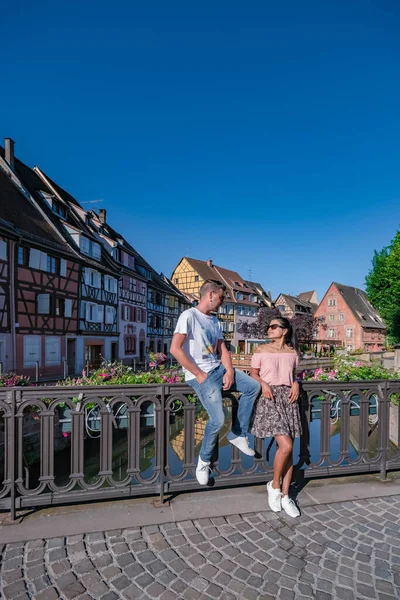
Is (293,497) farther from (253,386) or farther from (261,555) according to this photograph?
(253,386)

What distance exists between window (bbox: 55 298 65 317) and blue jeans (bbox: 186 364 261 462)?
65.5 feet

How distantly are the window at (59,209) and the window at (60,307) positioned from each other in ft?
20.3

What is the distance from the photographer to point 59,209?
78.0 ft

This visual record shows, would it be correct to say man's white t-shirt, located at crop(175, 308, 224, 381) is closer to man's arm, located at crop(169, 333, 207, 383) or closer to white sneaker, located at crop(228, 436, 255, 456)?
man's arm, located at crop(169, 333, 207, 383)

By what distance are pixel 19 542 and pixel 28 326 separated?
18213 mm

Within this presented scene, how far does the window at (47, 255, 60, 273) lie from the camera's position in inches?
797

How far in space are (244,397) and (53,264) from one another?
20.1 metres

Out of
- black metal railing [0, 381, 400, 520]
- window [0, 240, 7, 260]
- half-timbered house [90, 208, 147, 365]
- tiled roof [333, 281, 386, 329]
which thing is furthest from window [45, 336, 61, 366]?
tiled roof [333, 281, 386, 329]

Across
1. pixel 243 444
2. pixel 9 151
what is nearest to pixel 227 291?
pixel 9 151

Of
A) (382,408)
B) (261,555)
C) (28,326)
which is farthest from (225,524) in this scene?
(28,326)

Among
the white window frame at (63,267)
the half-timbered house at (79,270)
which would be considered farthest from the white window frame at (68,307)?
the white window frame at (63,267)

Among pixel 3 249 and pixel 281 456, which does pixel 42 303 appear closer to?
pixel 3 249

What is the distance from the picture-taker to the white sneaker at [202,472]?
3051 mm

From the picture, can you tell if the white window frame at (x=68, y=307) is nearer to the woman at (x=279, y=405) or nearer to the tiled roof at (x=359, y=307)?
the woman at (x=279, y=405)
